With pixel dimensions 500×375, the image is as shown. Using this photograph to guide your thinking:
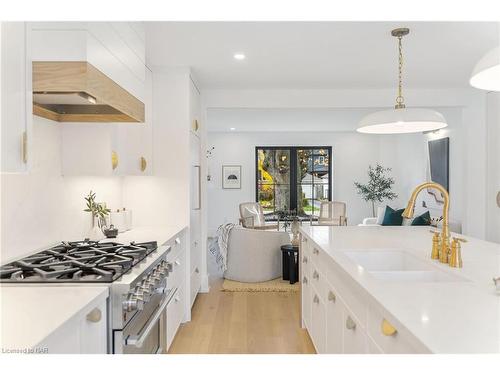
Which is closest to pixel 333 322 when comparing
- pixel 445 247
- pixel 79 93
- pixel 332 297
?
pixel 332 297

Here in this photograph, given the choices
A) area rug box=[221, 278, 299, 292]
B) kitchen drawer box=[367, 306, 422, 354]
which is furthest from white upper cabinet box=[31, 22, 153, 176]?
area rug box=[221, 278, 299, 292]

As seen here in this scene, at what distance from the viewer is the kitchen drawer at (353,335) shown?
1501 mm

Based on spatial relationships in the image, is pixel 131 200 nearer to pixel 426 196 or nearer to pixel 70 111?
pixel 70 111

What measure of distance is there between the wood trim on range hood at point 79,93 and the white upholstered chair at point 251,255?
2662 millimetres

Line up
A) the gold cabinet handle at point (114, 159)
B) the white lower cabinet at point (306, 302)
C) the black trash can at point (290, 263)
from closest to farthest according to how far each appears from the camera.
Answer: the gold cabinet handle at point (114, 159) < the white lower cabinet at point (306, 302) < the black trash can at point (290, 263)

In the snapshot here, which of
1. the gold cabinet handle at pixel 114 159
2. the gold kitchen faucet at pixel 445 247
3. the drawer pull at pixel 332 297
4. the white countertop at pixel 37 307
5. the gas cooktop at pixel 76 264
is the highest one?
the gold cabinet handle at pixel 114 159

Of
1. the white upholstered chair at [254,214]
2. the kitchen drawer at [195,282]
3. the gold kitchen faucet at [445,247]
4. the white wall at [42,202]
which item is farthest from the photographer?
the white upholstered chair at [254,214]

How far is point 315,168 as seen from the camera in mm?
9188

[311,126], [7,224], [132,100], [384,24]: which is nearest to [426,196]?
[311,126]

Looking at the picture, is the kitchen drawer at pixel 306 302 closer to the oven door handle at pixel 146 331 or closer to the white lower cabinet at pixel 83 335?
the oven door handle at pixel 146 331

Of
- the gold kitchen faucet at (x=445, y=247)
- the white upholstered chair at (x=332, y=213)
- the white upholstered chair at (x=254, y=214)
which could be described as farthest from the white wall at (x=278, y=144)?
the gold kitchen faucet at (x=445, y=247)

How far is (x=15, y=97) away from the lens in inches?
52.1

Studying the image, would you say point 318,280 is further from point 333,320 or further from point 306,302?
point 306,302

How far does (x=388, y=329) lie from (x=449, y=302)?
22cm
